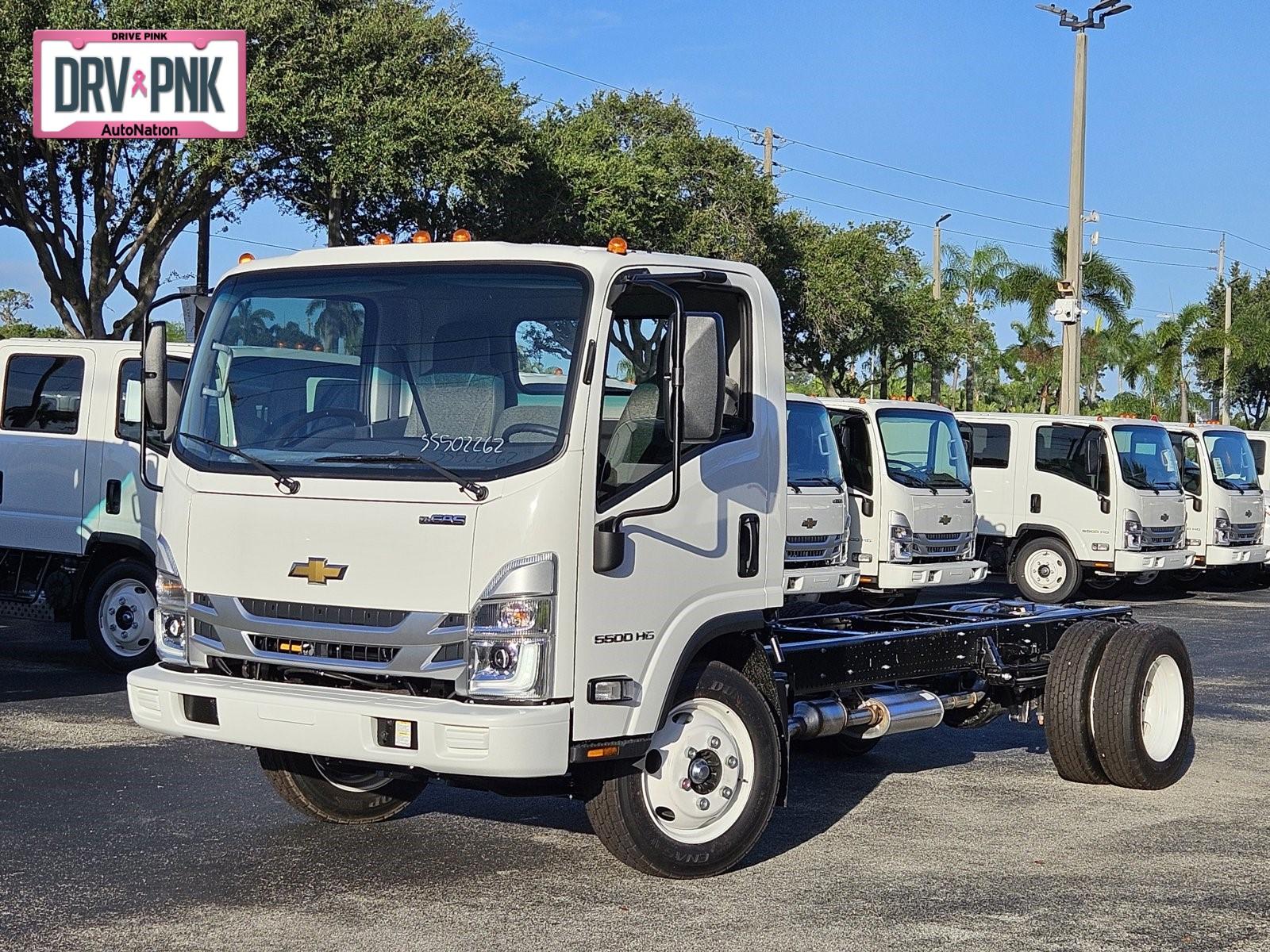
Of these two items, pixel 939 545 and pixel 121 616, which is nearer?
pixel 121 616

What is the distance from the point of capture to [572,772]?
596 cm

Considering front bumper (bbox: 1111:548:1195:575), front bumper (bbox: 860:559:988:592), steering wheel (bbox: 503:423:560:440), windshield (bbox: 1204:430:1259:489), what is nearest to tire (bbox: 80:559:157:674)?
steering wheel (bbox: 503:423:560:440)

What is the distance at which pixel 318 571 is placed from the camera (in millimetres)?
5797

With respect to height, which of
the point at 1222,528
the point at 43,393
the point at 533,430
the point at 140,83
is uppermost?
the point at 140,83

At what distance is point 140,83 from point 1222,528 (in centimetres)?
1516

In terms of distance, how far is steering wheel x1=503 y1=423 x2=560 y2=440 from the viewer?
5.70m

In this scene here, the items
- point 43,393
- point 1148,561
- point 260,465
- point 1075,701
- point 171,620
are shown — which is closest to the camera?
point 260,465

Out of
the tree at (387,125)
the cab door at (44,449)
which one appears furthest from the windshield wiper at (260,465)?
the tree at (387,125)

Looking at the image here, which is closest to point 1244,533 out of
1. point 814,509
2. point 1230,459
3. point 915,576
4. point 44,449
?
point 1230,459

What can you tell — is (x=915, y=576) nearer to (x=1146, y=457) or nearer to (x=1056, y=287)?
(x=1146, y=457)

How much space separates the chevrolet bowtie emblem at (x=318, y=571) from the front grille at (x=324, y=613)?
0.30ft

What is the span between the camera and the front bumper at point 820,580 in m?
14.5

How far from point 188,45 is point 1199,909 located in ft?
64.4

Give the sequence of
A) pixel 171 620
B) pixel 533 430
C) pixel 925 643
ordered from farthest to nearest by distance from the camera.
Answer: pixel 925 643, pixel 171 620, pixel 533 430
